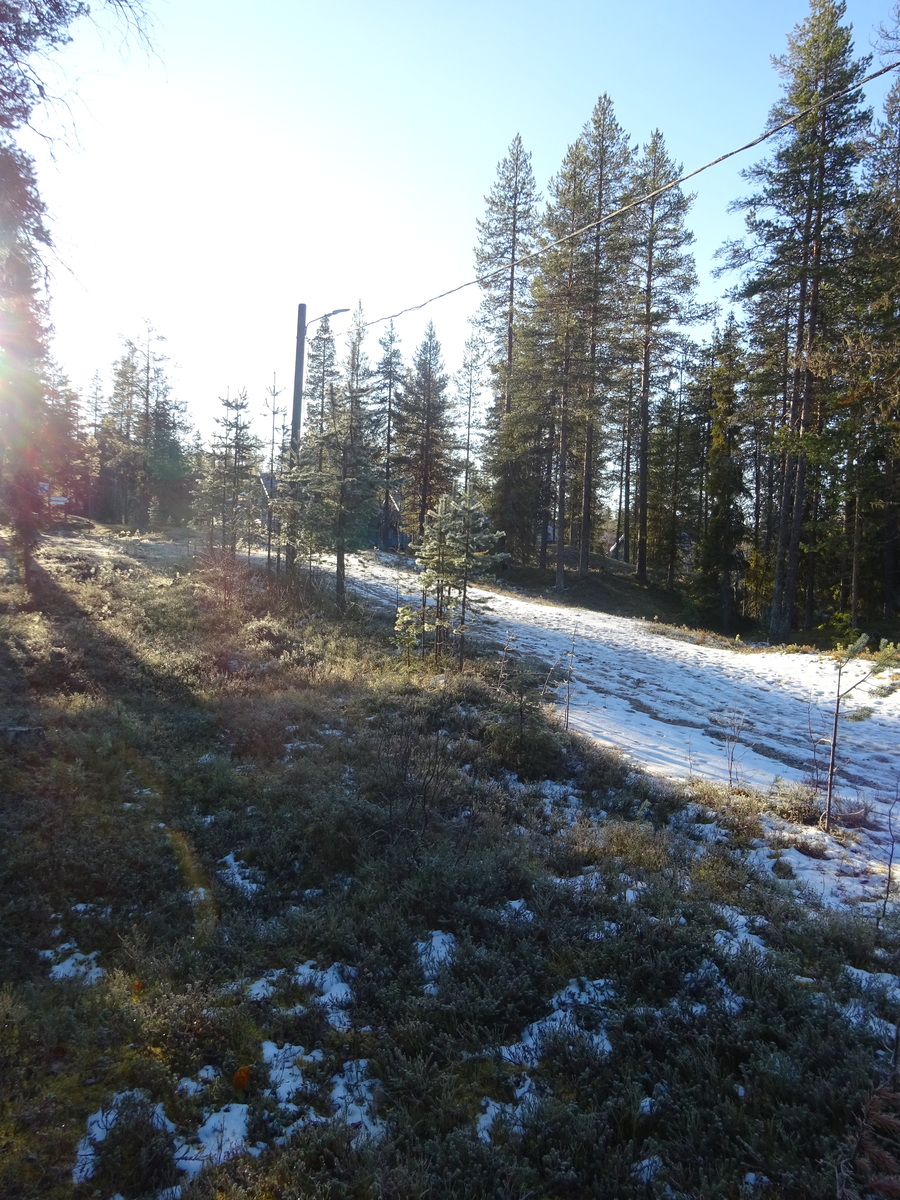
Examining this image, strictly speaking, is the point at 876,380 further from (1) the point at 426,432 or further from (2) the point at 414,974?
(1) the point at 426,432

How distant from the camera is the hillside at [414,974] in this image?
Result: 290cm

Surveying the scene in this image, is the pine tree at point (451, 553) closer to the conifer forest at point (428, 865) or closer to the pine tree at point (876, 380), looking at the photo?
the conifer forest at point (428, 865)

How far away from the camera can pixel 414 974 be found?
13.4 feet

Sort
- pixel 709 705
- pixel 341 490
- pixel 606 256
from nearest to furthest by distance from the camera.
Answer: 1. pixel 709 705
2. pixel 341 490
3. pixel 606 256

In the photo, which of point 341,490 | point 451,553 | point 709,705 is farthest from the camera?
point 341,490

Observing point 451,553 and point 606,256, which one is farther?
point 606,256

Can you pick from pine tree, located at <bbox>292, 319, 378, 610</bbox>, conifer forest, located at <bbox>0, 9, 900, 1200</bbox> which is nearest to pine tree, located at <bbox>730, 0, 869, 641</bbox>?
conifer forest, located at <bbox>0, 9, 900, 1200</bbox>

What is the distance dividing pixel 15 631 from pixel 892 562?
30.4 m

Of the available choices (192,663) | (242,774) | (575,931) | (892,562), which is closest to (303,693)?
(192,663)

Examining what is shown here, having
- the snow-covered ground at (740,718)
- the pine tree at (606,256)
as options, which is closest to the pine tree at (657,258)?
the pine tree at (606,256)

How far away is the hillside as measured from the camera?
9.52 feet

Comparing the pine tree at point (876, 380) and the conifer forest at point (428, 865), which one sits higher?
the pine tree at point (876, 380)

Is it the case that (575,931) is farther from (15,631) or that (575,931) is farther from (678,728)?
(15,631)

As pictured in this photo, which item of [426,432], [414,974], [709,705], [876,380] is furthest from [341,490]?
[426,432]
